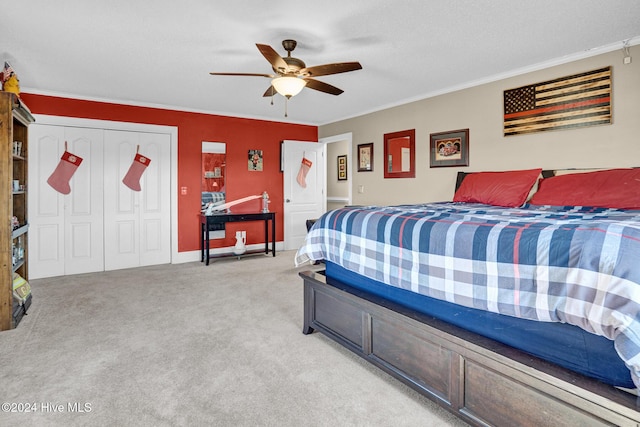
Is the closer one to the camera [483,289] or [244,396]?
[483,289]

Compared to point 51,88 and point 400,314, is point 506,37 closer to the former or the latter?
point 400,314

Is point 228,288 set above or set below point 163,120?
below

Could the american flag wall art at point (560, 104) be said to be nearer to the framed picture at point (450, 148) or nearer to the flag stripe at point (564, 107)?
the flag stripe at point (564, 107)

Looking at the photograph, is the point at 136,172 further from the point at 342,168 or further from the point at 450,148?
the point at 450,148

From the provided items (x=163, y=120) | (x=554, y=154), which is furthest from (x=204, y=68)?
(x=554, y=154)

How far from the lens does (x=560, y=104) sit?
3289 millimetres

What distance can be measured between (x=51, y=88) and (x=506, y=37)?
16.7ft

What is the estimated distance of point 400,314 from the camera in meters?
1.81

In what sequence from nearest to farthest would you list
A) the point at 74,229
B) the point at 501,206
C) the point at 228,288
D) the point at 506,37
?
the point at 506,37, the point at 501,206, the point at 228,288, the point at 74,229

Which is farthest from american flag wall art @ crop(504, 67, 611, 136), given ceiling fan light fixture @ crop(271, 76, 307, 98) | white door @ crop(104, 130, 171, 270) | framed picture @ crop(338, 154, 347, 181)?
white door @ crop(104, 130, 171, 270)

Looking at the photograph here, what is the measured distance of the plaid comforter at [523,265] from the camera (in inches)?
43.2

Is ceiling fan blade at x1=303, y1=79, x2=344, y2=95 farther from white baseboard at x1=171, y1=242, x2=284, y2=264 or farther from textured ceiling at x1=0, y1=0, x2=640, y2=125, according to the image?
white baseboard at x1=171, y1=242, x2=284, y2=264

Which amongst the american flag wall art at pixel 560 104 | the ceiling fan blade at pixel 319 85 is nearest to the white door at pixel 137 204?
the ceiling fan blade at pixel 319 85

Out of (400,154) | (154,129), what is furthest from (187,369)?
(154,129)
